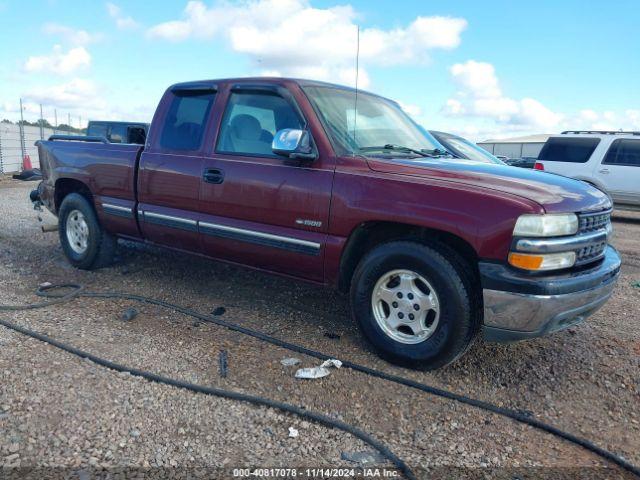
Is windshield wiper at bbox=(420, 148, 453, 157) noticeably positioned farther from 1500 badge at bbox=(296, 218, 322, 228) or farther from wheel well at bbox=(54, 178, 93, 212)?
wheel well at bbox=(54, 178, 93, 212)

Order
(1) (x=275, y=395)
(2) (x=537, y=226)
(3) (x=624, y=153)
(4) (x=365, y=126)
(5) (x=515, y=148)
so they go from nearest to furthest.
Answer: (2) (x=537, y=226) < (1) (x=275, y=395) < (4) (x=365, y=126) < (3) (x=624, y=153) < (5) (x=515, y=148)

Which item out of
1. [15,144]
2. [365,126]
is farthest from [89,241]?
[15,144]

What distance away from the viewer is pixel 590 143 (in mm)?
11773

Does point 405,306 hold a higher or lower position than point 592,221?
lower

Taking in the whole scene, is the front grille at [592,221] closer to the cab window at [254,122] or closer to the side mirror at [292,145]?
the side mirror at [292,145]

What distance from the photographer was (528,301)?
305 cm

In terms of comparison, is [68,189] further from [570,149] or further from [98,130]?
[98,130]

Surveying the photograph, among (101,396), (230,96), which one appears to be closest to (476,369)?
(101,396)

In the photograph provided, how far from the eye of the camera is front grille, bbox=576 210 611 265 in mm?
3264

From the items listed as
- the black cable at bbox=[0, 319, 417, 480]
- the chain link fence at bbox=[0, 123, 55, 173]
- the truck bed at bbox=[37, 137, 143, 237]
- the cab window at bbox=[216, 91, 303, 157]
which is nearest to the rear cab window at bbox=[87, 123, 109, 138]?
the chain link fence at bbox=[0, 123, 55, 173]

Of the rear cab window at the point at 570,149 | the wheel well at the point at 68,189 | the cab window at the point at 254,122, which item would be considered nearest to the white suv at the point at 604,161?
the rear cab window at the point at 570,149

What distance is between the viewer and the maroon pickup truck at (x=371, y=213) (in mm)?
3117

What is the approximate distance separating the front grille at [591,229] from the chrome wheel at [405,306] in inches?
36.6

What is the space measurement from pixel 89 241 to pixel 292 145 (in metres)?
2.99
